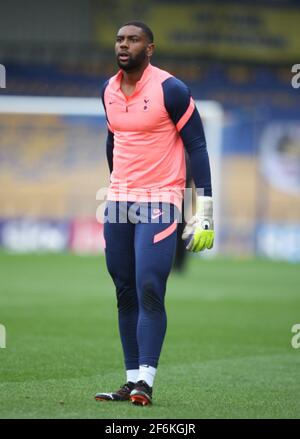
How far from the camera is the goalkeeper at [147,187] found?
7.16 m

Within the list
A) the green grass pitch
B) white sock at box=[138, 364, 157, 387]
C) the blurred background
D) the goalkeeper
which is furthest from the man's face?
the blurred background

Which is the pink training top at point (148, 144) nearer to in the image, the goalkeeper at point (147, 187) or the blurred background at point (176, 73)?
the goalkeeper at point (147, 187)

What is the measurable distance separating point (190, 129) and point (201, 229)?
0.64 metres

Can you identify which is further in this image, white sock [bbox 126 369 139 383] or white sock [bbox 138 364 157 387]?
white sock [bbox 126 369 139 383]

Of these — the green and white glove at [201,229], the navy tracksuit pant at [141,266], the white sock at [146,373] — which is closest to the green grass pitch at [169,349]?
the white sock at [146,373]

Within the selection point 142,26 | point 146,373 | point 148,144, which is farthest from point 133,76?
point 146,373

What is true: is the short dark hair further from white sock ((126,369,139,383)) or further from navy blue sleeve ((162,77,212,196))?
white sock ((126,369,139,383))

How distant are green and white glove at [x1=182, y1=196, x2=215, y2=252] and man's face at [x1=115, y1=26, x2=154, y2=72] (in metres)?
0.96

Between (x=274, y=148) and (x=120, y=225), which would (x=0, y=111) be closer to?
(x=274, y=148)

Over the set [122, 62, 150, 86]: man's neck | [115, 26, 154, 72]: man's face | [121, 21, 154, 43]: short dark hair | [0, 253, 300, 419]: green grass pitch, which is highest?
[121, 21, 154, 43]: short dark hair

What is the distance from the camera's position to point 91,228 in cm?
2833

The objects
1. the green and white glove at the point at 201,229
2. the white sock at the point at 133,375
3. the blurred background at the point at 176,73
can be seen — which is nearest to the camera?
the green and white glove at the point at 201,229

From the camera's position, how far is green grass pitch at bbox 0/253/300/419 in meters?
7.14

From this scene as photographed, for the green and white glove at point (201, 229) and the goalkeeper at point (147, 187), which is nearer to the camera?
the goalkeeper at point (147, 187)
